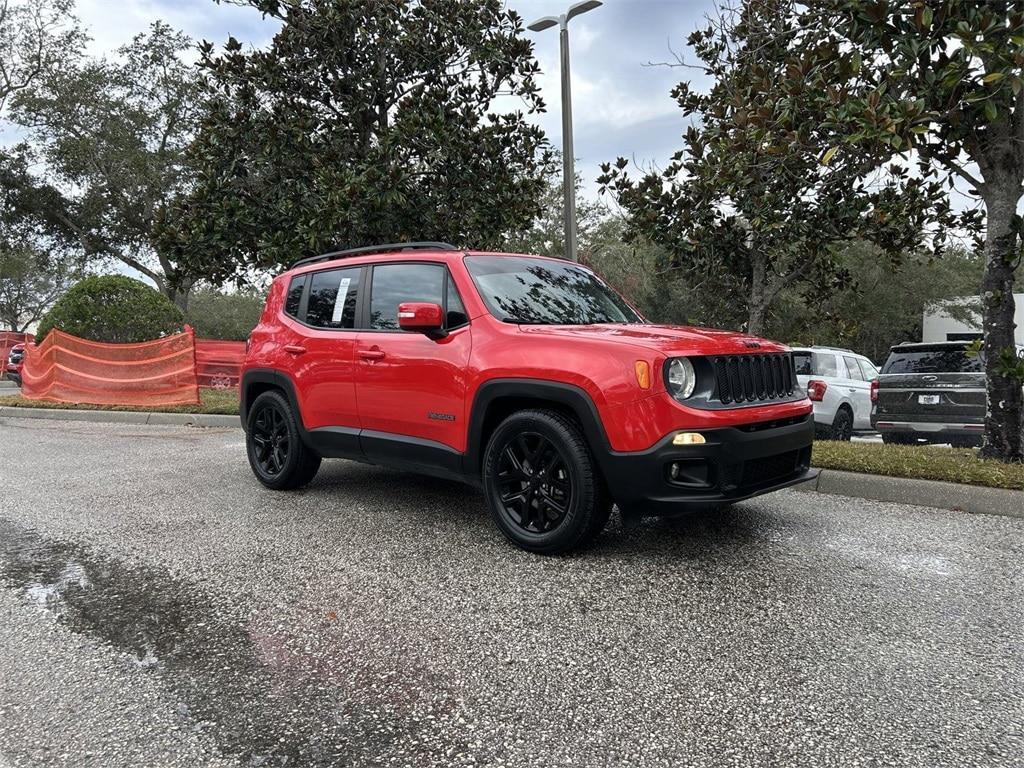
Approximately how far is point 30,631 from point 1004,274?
7.58m

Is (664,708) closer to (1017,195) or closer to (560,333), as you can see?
(560,333)

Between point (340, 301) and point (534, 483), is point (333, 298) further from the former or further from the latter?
point (534, 483)

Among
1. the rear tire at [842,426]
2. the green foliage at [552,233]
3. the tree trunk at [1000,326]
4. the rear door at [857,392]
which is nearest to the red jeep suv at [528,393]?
the tree trunk at [1000,326]

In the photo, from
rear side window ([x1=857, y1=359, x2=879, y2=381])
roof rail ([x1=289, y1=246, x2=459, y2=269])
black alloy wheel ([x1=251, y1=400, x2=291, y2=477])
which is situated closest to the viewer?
roof rail ([x1=289, y1=246, x2=459, y2=269])

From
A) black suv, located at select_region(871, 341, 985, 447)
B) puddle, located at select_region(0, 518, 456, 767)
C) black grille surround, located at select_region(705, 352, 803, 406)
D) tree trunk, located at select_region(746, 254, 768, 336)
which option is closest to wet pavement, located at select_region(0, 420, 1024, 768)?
puddle, located at select_region(0, 518, 456, 767)

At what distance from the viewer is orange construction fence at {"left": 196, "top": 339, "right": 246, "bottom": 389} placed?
16.3 meters

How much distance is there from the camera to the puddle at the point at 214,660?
7.78ft

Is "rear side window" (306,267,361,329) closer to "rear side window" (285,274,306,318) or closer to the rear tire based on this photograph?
"rear side window" (285,274,306,318)

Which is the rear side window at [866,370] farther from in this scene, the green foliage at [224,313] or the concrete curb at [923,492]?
the green foliage at [224,313]

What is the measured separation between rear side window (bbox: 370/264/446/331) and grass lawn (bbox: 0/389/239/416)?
7080mm

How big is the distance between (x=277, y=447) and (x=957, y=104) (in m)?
6.02

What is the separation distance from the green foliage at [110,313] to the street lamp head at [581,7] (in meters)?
10.5

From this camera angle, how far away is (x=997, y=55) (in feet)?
15.5

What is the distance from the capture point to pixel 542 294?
16.1ft
